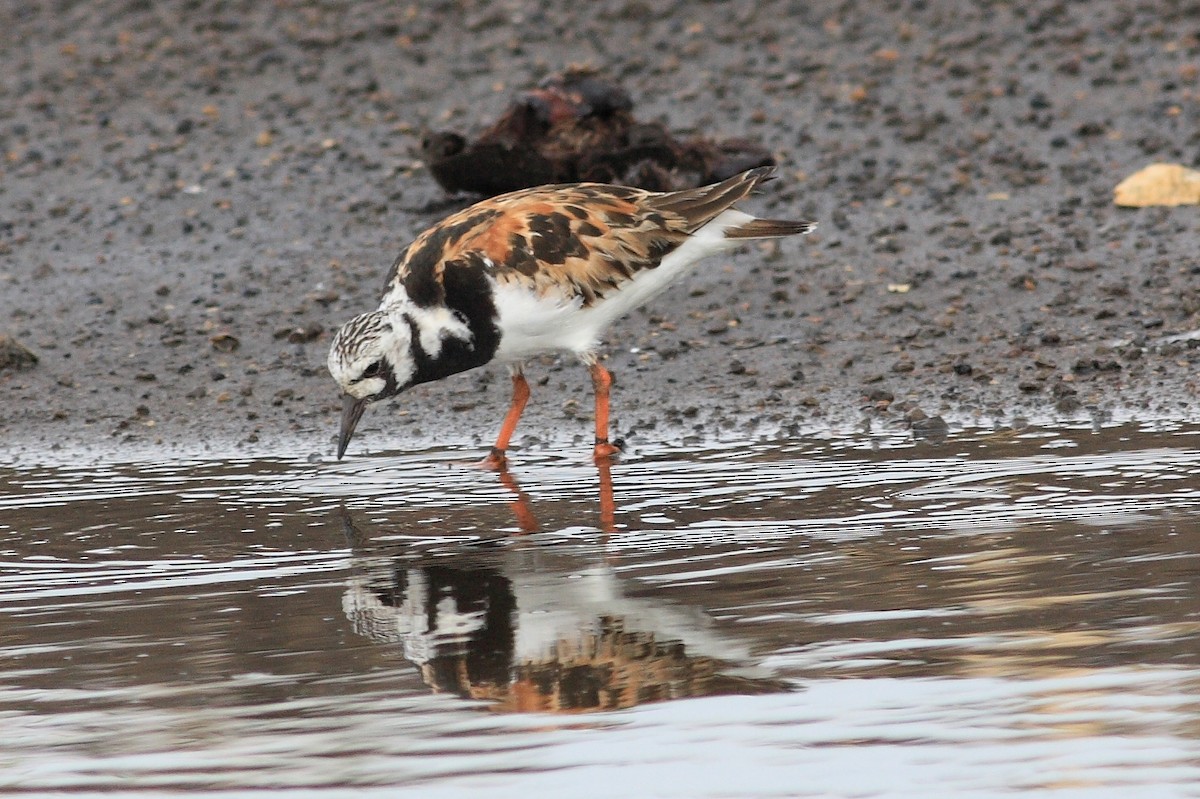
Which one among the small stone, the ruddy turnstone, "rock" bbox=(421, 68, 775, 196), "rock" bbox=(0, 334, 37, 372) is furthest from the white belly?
"rock" bbox=(0, 334, 37, 372)

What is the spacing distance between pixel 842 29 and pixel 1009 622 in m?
10.6

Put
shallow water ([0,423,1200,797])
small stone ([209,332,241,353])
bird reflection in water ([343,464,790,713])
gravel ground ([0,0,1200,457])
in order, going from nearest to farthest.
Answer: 1. shallow water ([0,423,1200,797])
2. bird reflection in water ([343,464,790,713])
3. gravel ground ([0,0,1200,457])
4. small stone ([209,332,241,353])

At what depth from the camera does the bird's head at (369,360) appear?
27.5 feet

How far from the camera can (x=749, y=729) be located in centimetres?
469

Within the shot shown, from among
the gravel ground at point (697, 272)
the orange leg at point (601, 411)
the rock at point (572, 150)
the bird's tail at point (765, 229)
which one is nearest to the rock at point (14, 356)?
the gravel ground at point (697, 272)

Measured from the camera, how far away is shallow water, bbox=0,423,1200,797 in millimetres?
4523

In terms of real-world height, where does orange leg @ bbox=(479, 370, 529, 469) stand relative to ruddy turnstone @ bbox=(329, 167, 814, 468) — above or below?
below

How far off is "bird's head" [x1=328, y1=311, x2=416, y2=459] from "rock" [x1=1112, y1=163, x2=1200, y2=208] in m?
5.54

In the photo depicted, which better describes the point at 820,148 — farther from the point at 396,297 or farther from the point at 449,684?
the point at 449,684

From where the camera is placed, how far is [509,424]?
29.1 ft

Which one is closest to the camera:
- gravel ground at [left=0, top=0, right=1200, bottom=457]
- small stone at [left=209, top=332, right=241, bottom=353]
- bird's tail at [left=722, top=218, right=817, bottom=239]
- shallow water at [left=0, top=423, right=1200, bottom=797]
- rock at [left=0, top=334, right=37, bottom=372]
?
shallow water at [left=0, top=423, right=1200, bottom=797]

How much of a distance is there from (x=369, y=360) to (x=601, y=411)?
1.11 m

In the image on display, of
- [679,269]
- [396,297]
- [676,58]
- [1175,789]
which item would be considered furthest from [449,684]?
[676,58]

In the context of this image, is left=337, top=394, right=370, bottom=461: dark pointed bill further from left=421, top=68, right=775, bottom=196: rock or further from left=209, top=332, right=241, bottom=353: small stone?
left=421, top=68, right=775, bottom=196: rock
